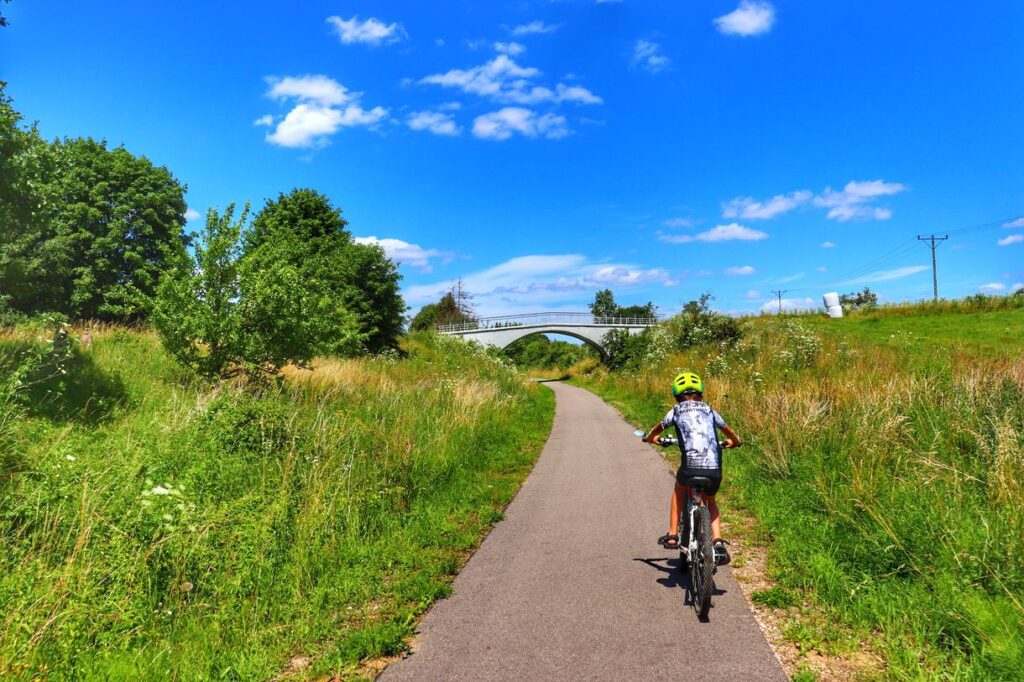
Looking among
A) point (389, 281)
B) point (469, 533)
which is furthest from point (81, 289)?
point (469, 533)

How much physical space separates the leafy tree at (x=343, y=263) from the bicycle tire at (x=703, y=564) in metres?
24.6

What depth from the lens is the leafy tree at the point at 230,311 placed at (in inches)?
420

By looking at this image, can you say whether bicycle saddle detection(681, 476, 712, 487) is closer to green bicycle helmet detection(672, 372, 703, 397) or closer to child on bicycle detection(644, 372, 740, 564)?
child on bicycle detection(644, 372, 740, 564)

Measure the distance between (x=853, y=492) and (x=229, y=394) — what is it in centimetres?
959

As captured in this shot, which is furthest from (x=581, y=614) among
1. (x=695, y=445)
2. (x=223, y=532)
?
(x=223, y=532)

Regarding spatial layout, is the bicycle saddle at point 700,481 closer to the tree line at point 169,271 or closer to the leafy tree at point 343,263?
the tree line at point 169,271

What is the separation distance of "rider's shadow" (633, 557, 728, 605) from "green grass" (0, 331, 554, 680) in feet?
6.63

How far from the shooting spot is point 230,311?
11.2 meters

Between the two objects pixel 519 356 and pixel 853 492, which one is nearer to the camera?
pixel 853 492

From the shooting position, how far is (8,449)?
6.23 meters

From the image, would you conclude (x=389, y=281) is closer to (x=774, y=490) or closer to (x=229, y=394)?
(x=229, y=394)

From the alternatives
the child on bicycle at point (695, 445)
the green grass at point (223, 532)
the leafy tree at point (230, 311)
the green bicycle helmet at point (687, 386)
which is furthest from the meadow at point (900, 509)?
the leafy tree at point (230, 311)

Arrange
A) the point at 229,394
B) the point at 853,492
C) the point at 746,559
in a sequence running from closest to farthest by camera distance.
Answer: the point at 746,559, the point at 853,492, the point at 229,394

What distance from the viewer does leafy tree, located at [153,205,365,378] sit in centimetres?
1066
